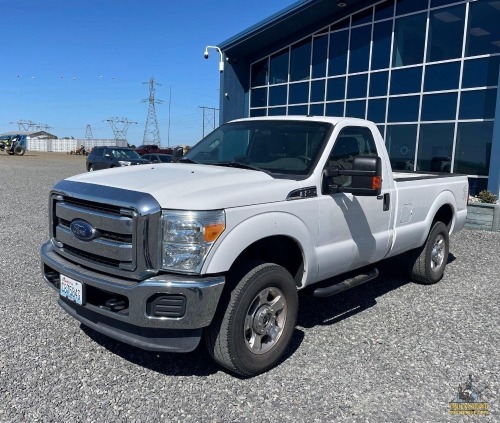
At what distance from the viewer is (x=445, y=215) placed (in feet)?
21.3

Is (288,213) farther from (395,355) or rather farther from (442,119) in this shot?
(442,119)

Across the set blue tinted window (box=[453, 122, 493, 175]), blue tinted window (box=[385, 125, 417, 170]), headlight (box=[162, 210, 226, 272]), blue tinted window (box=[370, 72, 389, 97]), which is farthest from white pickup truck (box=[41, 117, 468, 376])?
blue tinted window (box=[370, 72, 389, 97])

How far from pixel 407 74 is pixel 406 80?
0.63 feet

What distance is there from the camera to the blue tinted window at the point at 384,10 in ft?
50.6

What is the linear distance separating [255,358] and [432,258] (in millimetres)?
3645

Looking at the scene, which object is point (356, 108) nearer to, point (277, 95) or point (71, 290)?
point (277, 95)

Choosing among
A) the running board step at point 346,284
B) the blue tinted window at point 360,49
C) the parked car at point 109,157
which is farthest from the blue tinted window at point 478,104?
the parked car at point 109,157

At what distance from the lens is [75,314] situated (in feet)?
11.6

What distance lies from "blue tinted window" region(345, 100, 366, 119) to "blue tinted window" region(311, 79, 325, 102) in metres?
1.28

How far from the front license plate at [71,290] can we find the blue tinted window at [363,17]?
610 inches

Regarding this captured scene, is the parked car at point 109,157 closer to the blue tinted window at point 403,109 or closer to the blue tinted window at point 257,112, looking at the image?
the blue tinted window at point 257,112

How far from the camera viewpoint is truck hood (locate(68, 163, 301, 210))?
3.09 m

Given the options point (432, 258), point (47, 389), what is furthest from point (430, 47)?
point (47, 389)

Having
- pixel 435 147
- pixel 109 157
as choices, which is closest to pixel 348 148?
pixel 435 147
